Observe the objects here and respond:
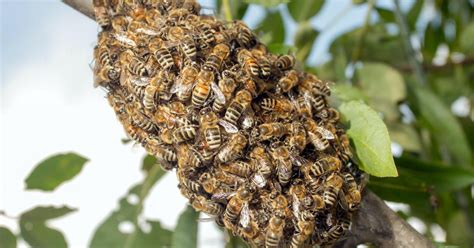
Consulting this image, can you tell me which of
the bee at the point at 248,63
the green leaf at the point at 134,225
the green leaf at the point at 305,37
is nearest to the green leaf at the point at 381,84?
the green leaf at the point at 305,37

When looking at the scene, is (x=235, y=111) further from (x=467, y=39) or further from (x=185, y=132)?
(x=467, y=39)

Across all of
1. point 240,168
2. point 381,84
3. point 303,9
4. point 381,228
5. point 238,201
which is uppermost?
point 240,168

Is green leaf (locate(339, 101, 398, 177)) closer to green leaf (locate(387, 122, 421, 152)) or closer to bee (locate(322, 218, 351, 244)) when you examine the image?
bee (locate(322, 218, 351, 244))

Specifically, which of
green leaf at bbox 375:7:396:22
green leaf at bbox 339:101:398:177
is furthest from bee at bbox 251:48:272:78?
green leaf at bbox 375:7:396:22

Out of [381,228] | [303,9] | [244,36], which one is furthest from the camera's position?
[303,9]

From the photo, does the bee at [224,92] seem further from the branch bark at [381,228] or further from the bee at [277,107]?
the branch bark at [381,228]

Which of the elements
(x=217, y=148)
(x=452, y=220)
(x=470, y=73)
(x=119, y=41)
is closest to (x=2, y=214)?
(x=119, y=41)

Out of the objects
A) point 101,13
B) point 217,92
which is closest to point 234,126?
point 217,92
